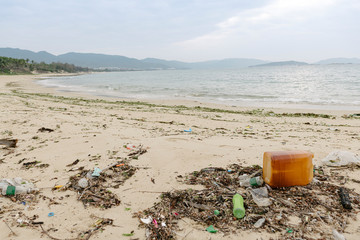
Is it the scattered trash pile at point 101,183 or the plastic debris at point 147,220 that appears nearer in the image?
the plastic debris at point 147,220

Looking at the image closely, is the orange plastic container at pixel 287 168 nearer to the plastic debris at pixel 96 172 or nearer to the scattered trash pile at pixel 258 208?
the scattered trash pile at pixel 258 208

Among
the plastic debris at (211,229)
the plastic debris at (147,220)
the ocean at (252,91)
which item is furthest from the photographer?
the ocean at (252,91)

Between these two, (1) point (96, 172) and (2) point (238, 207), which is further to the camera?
(1) point (96, 172)

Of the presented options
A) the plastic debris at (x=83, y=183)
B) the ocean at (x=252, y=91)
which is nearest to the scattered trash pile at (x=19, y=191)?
the plastic debris at (x=83, y=183)

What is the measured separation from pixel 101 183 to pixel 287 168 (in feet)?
8.99

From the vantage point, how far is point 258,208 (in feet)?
8.43

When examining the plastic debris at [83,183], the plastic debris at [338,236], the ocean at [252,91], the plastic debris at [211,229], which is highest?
the ocean at [252,91]

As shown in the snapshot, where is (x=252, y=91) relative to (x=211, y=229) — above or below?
above

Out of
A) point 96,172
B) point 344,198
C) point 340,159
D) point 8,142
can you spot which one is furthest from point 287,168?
point 8,142

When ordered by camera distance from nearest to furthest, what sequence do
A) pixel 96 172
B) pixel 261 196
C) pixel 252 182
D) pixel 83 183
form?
pixel 261 196, pixel 252 182, pixel 83 183, pixel 96 172

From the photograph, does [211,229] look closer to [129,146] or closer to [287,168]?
[287,168]

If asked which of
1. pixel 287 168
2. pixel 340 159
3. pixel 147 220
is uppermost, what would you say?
pixel 287 168

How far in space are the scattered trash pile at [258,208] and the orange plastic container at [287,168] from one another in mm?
87

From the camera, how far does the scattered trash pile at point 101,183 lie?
288 cm
